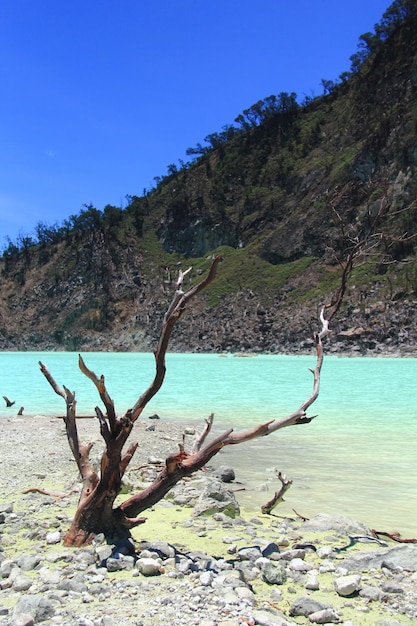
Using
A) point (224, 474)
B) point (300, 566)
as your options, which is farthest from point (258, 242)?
point (300, 566)

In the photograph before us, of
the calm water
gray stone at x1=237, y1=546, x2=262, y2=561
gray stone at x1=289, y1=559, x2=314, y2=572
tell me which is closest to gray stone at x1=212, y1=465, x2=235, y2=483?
the calm water

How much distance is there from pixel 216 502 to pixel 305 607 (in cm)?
286

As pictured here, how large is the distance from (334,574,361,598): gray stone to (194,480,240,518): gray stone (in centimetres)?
238

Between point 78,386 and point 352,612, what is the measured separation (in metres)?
24.1

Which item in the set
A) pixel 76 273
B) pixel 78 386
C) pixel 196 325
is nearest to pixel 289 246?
pixel 196 325

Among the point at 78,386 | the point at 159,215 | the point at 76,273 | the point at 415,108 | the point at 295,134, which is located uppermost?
the point at 295,134

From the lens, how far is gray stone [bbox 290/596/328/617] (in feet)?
12.6

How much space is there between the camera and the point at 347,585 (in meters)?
4.17

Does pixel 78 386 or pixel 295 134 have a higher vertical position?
pixel 295 134

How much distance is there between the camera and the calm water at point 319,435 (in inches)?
303

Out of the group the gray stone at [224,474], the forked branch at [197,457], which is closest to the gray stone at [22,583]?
the forked branch at [197,457]

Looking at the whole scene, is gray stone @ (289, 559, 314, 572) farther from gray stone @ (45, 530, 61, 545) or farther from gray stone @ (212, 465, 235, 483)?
gray stone @ (212, 465, 235, 483)

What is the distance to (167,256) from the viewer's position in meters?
108

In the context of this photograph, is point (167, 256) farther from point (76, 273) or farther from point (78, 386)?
point (78, 386)
